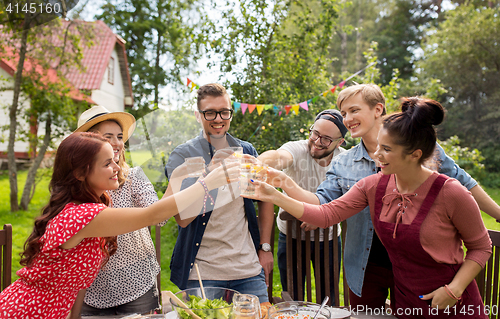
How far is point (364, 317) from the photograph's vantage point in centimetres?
159

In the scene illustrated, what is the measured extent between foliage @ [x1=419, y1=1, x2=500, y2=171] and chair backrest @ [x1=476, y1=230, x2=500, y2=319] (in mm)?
12048

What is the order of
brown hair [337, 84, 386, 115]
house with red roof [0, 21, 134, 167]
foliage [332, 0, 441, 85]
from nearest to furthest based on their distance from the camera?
brown hair [337, 84, 386, 115] < house with red roof [0, 21, 134, 167] < foliage [332, 0, 441, 85]

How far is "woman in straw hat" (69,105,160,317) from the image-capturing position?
1954 mm

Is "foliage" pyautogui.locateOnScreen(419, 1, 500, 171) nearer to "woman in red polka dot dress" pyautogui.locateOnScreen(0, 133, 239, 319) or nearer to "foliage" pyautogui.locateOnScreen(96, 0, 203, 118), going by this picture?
"foliage" pyautogui.locateOnScreen(96, 0, 203, 118)

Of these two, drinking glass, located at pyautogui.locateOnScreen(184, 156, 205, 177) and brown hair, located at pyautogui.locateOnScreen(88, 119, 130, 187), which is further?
brown hair, located at pyautogui.locateOnScreen(88, 119, 130, 187)

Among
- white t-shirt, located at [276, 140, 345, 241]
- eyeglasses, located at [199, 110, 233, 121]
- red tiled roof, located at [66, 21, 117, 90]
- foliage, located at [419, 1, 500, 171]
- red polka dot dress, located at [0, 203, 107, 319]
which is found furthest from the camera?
red tiled roof, located at [66, 21, 117, 90]

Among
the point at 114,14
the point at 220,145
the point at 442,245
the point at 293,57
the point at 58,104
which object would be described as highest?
the point at 114,14

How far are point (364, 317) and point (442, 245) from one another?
0.49m

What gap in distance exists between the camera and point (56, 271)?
5.01 ft

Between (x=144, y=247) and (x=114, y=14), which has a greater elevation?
(x=114, y=14)

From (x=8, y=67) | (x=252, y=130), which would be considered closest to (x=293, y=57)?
(x=252, y=130)

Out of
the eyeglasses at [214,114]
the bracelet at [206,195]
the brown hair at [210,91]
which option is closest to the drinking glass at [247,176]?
the bracelet at [206,195]

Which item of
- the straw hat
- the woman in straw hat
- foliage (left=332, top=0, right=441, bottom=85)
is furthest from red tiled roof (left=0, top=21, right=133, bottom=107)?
the woman in straw hat

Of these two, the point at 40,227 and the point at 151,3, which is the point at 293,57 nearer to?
the point at 40,227
